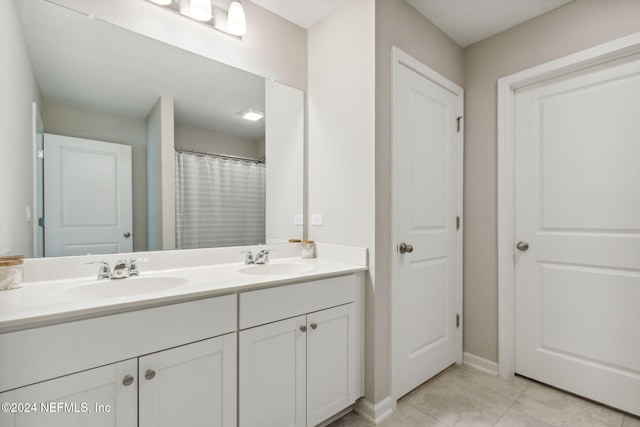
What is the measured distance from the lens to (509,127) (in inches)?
82.7

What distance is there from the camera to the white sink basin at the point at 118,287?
3.85 feet

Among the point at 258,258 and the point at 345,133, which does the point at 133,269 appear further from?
the point at 345,133

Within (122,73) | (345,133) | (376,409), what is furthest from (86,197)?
(376,409)

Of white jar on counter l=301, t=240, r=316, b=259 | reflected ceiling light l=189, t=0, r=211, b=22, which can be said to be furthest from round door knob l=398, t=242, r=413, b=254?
reflected ceiling light l=189, t=0, r=211, b=22

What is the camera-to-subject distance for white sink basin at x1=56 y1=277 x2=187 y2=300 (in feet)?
3.85

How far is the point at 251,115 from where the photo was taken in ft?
6.34

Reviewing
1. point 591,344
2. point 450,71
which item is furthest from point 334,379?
point 450,71

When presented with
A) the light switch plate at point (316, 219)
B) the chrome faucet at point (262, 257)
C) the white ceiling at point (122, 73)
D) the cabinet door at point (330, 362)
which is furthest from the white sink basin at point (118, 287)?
the light switch plate at point (316, 219)

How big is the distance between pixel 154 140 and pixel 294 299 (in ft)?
3.61

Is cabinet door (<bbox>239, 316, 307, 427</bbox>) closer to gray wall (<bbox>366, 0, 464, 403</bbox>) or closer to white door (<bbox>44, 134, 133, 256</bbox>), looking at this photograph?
gray wall (<bbox>366, 0, 464, 403</bbox>)

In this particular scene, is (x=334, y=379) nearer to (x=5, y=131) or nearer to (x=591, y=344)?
(x=591, y=344)

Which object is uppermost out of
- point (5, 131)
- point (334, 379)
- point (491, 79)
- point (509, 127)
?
point (491, 79)

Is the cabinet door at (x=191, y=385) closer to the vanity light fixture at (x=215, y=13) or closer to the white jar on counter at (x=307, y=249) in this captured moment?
the white jar on counter at (x=307, y=249)

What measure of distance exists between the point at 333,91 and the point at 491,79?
3.91 feet
